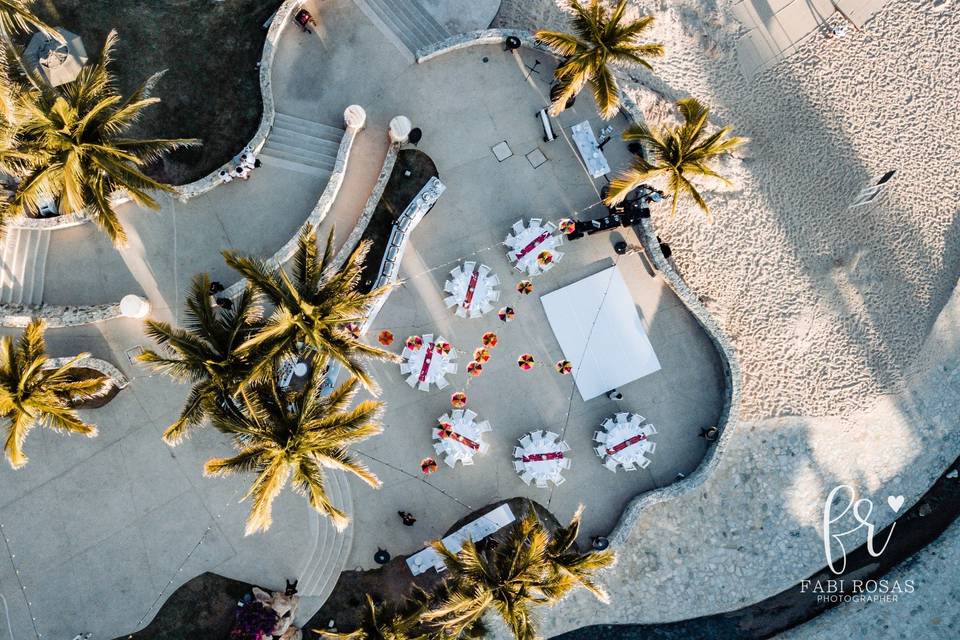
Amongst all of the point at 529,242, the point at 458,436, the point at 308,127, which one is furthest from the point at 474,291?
the point at 308,127

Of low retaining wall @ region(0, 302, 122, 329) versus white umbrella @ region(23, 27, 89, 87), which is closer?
low retaining wall @ region(0, 302, 122, 329)

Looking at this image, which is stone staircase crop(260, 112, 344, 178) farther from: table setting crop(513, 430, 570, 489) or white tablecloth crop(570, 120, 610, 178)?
table setting crop(513, 430, 570, 489)

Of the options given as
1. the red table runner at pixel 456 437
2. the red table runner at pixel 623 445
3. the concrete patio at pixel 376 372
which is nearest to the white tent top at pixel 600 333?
the concrete patio at pixel 376 372

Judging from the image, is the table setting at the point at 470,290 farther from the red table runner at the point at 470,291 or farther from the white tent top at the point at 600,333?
the white tent top at the point at 600,333

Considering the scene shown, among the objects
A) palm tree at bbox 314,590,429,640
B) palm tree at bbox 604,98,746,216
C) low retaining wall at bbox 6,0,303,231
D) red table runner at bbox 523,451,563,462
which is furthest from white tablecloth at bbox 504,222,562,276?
palm tree at bbox 314,590,429,640

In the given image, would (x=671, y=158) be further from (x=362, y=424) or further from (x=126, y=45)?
(x=126, y=45)

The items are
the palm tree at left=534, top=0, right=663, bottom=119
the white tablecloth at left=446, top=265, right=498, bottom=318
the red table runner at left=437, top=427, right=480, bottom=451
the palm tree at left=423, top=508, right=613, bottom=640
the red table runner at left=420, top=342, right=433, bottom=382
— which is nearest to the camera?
the palm tree at left=423, top=508, right=613, bottom=640

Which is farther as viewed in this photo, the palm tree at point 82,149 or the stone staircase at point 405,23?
the stone staircase at point 405,23
